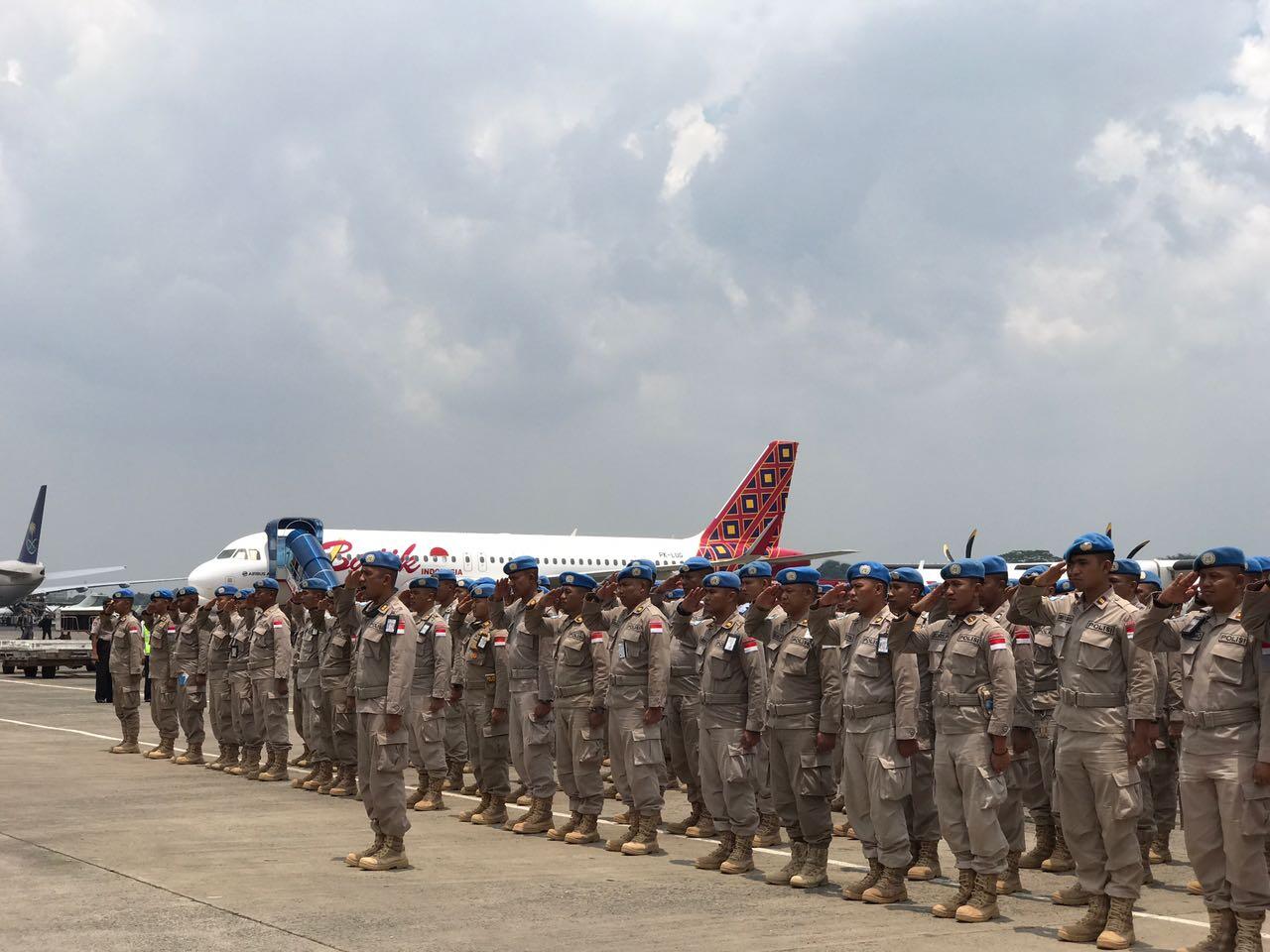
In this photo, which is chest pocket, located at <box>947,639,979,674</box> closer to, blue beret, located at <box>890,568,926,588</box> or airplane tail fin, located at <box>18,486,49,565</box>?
blue beret, located at <box>890,568,926,588</box>

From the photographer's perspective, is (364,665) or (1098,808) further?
(364,665)

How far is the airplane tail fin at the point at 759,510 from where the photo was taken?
42844mm

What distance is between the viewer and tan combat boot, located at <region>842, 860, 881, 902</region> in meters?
8.45

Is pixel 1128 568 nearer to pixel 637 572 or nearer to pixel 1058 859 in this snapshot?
pixel 1058 859

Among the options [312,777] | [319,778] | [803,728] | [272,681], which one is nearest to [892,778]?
[803,728]

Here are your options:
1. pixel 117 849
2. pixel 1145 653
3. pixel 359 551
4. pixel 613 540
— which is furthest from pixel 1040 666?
pixel 613 540

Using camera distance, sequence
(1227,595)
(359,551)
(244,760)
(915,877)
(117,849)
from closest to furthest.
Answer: (1227,595) → (915,877) → (117,849) → (244,760) → (359,551)

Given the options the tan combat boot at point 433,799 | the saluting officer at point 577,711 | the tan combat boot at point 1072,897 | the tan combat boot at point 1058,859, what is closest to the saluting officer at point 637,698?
the saluting officer at point 577,711

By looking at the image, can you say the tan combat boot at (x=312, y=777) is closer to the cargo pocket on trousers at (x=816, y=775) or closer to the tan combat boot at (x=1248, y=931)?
the cargo pocket on trousers at (x=816, y=775)

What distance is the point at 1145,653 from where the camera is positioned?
24.4 ft

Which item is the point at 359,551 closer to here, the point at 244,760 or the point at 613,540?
the point at 613,540

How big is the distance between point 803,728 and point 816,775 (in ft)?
1.03

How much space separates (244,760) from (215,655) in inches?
56.5

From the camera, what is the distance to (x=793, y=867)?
9047 millimetres
